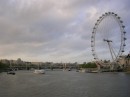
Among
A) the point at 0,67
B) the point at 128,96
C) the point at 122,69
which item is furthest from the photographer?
the point at 0,67

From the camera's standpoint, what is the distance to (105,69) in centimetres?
14275

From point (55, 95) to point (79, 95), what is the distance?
10.7 feet

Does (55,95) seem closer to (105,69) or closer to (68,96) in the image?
(68,96)

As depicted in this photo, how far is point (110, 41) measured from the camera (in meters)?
105

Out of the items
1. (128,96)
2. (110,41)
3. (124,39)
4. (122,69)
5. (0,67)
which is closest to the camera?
(128,96)

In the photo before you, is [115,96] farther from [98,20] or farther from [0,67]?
[0,67]

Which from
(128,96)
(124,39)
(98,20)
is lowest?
(128,96)

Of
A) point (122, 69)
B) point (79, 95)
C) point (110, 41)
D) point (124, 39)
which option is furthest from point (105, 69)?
point (79, 95)

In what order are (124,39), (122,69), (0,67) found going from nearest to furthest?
1. (124,39)
2. (122,69)
3. (0,67)

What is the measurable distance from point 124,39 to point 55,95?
5746cm

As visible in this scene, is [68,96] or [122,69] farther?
[122,69]

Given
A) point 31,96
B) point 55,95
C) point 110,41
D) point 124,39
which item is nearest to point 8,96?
point 31,96

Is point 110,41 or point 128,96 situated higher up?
point 110,41

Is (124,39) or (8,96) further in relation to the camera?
(124,39)
